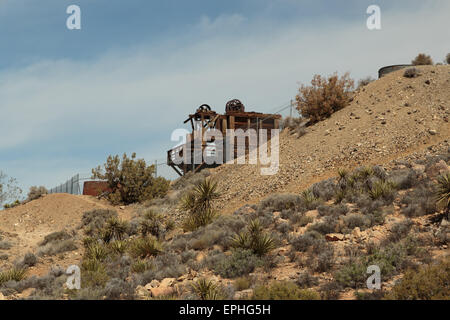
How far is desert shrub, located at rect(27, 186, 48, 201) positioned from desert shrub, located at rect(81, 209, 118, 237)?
810 cm

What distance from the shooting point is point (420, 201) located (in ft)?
46.1

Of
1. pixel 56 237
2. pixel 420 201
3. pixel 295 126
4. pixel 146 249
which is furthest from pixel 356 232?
pixel 56 237

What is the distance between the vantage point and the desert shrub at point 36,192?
34.3 meters

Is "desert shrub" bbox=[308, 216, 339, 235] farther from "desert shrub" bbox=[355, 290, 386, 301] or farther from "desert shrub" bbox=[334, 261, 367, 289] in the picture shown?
"desert shrub" bbox=[355, 290, 386, 301]

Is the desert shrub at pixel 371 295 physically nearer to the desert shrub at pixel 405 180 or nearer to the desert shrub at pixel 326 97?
the desert shrub at pixel 405 180

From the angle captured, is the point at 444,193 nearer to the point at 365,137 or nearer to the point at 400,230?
the point at 400,230

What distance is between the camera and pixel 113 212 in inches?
1133

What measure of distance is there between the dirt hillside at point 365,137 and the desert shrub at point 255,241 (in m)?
7.44

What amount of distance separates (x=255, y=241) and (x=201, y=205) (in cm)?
623

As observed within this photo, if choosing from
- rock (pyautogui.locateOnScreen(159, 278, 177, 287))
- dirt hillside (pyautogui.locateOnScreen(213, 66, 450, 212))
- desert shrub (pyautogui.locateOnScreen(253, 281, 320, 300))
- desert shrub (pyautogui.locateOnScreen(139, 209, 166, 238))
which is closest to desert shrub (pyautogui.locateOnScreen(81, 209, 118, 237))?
desert shrub (pyautogui.locateOnScreen(139, 209, 166, 238))

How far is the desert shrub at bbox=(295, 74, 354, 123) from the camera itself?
28031mm
